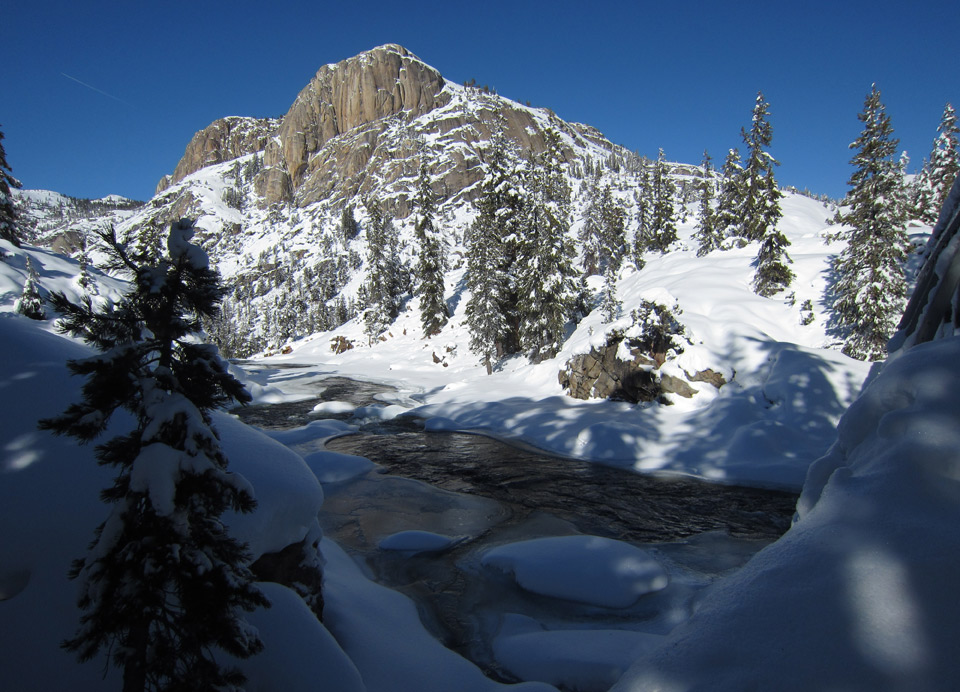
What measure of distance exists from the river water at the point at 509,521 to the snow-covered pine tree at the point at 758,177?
25.9 metres

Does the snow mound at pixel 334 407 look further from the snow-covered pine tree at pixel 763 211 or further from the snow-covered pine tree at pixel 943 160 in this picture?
the snow-covered pine tree at pixel 943 160

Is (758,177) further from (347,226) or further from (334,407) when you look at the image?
(347,226)

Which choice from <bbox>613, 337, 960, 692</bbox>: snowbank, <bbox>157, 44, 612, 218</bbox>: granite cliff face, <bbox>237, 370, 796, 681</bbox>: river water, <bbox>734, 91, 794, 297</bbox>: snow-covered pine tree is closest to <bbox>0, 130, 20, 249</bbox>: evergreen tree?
<bbox>237, 370, 796, 681</bbox>: river water

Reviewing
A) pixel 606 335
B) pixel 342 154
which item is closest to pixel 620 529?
pixel 606 335

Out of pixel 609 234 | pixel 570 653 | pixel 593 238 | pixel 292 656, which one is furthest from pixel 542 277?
pixel 609 234

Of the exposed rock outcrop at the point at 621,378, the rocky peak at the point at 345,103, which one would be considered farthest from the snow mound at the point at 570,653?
the rocky peak at the point at 345,103

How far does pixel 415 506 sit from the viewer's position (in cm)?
1123

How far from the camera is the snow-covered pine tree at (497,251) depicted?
100 feet

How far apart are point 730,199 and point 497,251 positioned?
80.6 ft

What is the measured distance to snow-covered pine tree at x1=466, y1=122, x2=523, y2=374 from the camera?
30500 mm

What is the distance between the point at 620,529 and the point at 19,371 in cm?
1017

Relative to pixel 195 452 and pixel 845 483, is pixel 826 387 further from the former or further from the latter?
pixel 195 452

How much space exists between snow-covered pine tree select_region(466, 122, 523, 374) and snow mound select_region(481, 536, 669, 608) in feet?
75.6

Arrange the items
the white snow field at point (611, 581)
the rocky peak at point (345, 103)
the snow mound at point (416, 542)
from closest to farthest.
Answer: the white snow field at point (611, 581), the snow mound at point (416, 542), the rocky peak at point (345, 103)
